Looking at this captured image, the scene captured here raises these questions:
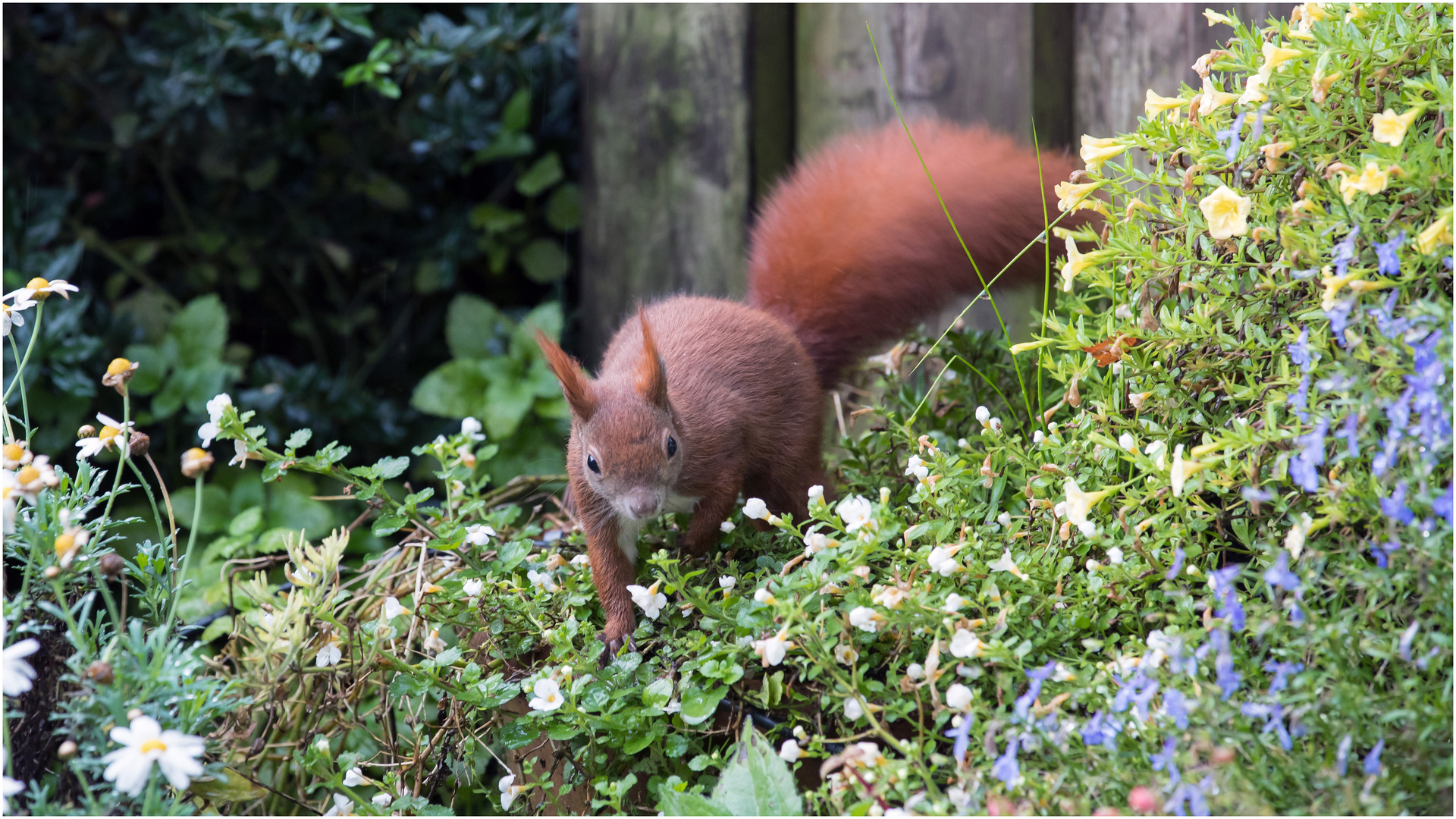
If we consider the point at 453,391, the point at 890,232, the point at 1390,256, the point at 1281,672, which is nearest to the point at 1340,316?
the point at 1390,256

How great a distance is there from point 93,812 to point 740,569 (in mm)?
722

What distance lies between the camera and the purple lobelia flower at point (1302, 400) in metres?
0.90

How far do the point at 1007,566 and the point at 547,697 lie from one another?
1.57 ft

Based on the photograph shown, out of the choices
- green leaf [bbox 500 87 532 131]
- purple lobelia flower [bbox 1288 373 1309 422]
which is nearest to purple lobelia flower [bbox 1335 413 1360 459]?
purple lobelia flower [bbox 1288 373 1309 422]

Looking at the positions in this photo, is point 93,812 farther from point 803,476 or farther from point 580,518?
point 803,476

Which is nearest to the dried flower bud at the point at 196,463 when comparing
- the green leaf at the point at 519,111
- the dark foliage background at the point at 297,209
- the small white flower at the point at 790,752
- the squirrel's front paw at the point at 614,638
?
the squirrel's front paw at the point at 614,638

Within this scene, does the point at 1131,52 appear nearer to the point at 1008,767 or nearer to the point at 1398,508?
the point at 1398,508

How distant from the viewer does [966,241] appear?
1.58 meters

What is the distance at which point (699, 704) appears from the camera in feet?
3.62

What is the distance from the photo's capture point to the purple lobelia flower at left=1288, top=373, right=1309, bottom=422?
898 mm

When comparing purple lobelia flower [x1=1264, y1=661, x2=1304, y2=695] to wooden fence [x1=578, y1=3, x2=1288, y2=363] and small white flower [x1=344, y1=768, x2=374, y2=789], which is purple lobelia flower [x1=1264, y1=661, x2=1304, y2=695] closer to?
small white flower [x1=344, y1=768, x2=374, y2=789]

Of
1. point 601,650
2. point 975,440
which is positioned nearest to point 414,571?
point 601,650

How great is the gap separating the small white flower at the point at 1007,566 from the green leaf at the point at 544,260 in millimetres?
1773

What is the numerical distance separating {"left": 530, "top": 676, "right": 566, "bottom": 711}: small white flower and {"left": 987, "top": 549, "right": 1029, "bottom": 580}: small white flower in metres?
0.46
